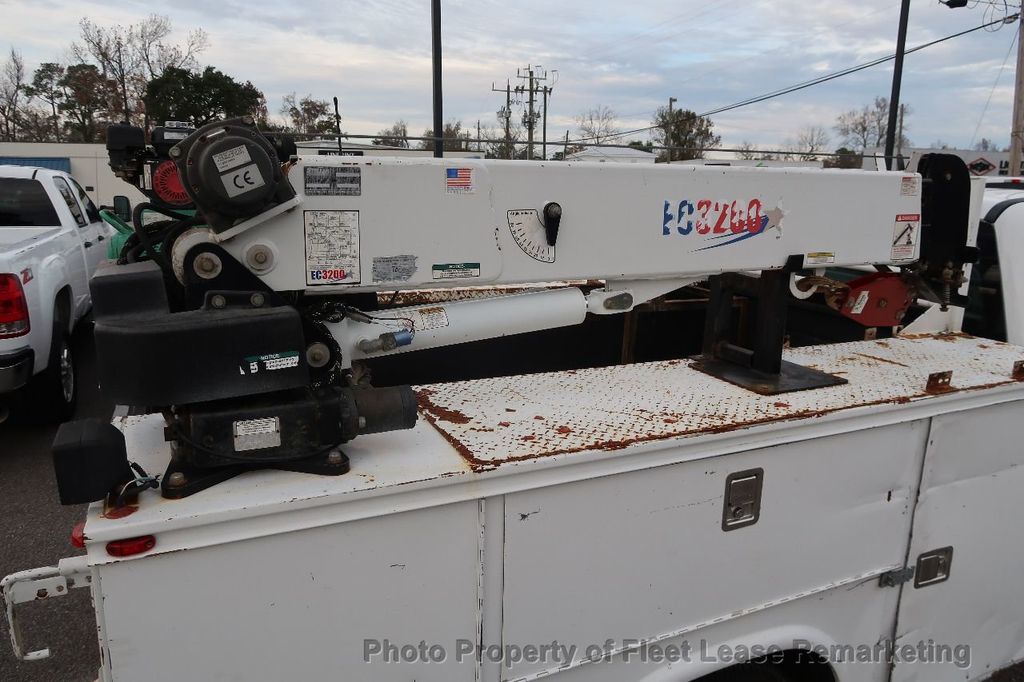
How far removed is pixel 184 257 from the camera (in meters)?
1.49

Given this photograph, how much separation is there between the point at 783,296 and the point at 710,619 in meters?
1.02

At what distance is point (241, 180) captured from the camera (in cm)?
141

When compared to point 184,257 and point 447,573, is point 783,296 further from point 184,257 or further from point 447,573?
point 184,257

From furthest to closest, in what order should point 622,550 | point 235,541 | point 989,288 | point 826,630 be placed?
point 989,288, point 826,630, point 622,550, point 235,541

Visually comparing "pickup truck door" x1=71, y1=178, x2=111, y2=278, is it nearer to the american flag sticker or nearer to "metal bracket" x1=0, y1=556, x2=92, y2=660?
"metal bracket" x1=0, y1=556, x2=92, y2=660

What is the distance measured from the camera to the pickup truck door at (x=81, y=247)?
6363 mm

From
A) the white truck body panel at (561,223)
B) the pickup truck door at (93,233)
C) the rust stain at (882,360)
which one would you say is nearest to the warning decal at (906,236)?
the white truck body panel at (561,223)

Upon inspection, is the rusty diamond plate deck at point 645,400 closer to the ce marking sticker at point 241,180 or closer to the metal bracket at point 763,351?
the metal bracket at point 763,351

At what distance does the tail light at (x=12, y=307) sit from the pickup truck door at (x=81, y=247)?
143 centimetres

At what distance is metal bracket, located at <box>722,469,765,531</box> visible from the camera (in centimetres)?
176

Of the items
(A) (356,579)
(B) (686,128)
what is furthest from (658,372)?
(B) (686,128)

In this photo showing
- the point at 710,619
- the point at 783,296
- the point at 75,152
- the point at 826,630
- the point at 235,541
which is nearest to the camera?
the point at 235,541

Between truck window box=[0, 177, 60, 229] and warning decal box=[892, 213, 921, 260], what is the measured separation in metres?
7.16

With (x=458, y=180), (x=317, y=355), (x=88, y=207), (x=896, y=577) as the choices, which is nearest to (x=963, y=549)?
(x=896, y=577)
